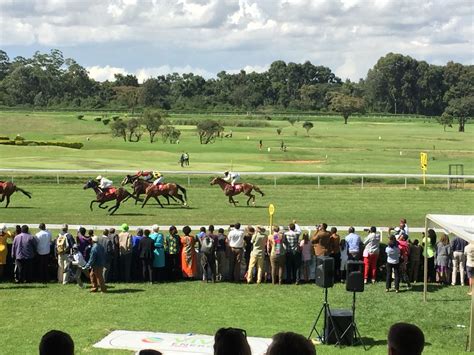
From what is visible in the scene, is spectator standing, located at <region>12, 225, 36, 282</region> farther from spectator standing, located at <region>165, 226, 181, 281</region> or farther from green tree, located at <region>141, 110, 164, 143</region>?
green tree, located at <region>141, 110, 164, 143</region>

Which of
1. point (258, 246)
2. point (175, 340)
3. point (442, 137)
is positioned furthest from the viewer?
point (442, 137)

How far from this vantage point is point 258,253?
1822 centimetres

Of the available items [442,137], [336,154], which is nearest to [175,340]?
[336,154]

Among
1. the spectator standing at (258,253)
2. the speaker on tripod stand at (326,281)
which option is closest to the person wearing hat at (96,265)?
the spectator standing at (258,253)

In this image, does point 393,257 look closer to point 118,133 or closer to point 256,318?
point 256,318

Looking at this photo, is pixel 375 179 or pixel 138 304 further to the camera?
pixel 375 179

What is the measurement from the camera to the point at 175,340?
42.5ft

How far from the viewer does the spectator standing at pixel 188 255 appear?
1841cm

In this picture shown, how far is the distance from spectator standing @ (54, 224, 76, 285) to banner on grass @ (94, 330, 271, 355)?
4.77m

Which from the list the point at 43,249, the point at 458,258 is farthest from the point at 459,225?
the point at 43,249

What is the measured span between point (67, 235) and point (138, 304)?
3015 millimetres

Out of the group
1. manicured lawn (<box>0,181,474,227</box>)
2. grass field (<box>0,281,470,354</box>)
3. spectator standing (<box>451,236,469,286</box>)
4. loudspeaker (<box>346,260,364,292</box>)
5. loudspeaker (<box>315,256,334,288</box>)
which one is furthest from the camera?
manicured lawn (<box>0,181,474,227</box>)

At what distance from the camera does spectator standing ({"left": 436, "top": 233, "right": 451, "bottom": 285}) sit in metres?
18.1

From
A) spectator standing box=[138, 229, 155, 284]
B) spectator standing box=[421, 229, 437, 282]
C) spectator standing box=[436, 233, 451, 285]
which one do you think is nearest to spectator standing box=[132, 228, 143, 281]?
spectator standing box=[138, 229, 155, 284]
